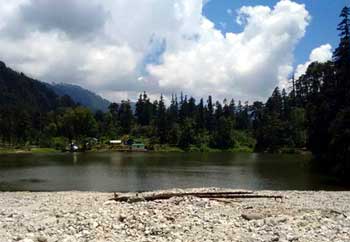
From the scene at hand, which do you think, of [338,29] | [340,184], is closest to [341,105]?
[338,29]

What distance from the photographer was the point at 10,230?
63.0 feet

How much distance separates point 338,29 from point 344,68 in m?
6.83

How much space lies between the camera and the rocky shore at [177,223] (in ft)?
57.4

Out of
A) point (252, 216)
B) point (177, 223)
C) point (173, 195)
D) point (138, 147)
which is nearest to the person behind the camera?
point (177, 223)

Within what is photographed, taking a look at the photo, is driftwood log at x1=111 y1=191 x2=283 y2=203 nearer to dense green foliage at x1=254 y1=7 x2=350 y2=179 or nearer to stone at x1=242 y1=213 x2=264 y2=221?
stone at x1=242 y1=213 x2=264 y2=221

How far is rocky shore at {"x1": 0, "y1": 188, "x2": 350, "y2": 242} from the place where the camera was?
17500 millimetres

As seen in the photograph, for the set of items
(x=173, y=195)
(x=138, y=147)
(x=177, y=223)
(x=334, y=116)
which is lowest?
(x=177, y=223)

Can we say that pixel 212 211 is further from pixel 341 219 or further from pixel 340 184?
pixel 340 184

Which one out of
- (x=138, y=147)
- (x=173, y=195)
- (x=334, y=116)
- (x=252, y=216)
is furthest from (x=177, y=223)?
(x=138, y=147)

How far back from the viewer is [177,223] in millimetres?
19359

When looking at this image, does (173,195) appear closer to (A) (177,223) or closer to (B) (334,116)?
(A) (177,223)

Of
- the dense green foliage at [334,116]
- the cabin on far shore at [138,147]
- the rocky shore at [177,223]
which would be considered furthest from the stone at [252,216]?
the cabin on far shore at [138,147]

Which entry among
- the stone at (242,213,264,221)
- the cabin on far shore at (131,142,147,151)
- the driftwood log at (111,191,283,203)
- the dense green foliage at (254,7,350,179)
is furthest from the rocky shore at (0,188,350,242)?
the cabin on far shore at (131,142,147,151)

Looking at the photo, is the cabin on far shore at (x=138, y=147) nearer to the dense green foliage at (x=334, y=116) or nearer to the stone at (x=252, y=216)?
the dense green foliage at (x=334, y=116)
